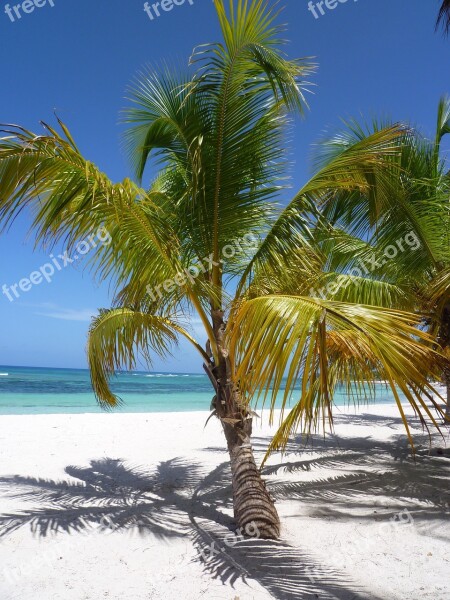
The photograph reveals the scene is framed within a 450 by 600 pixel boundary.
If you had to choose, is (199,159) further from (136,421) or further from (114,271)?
(136,421)

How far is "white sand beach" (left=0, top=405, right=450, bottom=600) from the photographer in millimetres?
3139

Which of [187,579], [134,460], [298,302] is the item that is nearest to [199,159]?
[298,302]

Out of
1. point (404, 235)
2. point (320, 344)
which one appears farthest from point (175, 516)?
point (404, 235)

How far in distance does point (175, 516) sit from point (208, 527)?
49 centimetres

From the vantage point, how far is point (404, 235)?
5.83 m

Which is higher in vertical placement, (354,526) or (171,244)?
(171,244)

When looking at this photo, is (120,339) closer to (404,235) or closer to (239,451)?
(239,451)

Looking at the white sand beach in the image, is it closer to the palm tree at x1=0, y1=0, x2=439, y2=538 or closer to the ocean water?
the palm tree at x1=0, y1=0, x2=439, y2=538

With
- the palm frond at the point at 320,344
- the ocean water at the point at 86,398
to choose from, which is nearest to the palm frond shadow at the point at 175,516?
the palm frond at the point at 320,344

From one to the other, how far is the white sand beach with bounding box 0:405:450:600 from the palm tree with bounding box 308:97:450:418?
1.79 meters

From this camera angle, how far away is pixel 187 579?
10.6 ft

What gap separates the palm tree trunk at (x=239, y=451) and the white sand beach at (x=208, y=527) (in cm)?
21

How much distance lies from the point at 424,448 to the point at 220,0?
309 inches

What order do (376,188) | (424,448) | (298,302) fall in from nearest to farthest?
(298,302)
(376,188)
(424,448)
